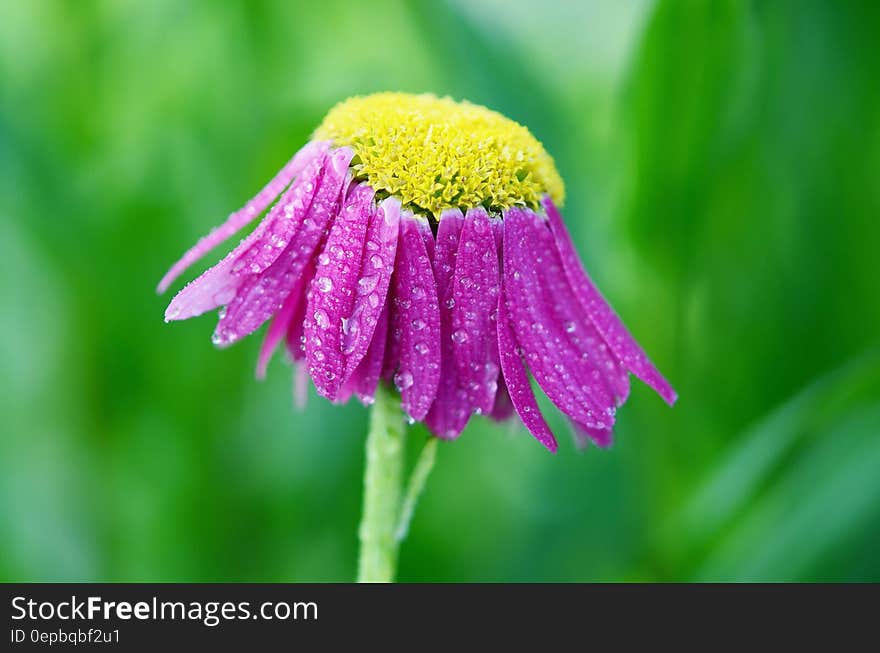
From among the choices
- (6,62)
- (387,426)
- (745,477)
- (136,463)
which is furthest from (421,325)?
(6,62)

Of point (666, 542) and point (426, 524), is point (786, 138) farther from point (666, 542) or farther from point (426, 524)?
point (426, 524)

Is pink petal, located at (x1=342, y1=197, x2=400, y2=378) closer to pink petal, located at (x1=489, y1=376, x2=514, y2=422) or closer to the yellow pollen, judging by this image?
the yellow pollen

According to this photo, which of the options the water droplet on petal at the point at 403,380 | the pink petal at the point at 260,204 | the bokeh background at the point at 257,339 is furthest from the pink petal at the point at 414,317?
the bokeh background at the point at 257,339

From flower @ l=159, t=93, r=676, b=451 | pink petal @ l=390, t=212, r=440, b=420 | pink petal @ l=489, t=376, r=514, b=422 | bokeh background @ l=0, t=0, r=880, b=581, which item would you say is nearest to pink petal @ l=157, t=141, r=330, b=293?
flower @ l=159, t=93, r=676, b=451

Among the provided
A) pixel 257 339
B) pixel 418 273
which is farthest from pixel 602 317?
pixel 257 339

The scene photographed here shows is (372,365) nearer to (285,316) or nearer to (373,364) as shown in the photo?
(373,364)

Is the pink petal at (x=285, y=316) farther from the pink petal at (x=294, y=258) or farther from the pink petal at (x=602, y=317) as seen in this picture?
the pink petal at (x=602, y=317)
